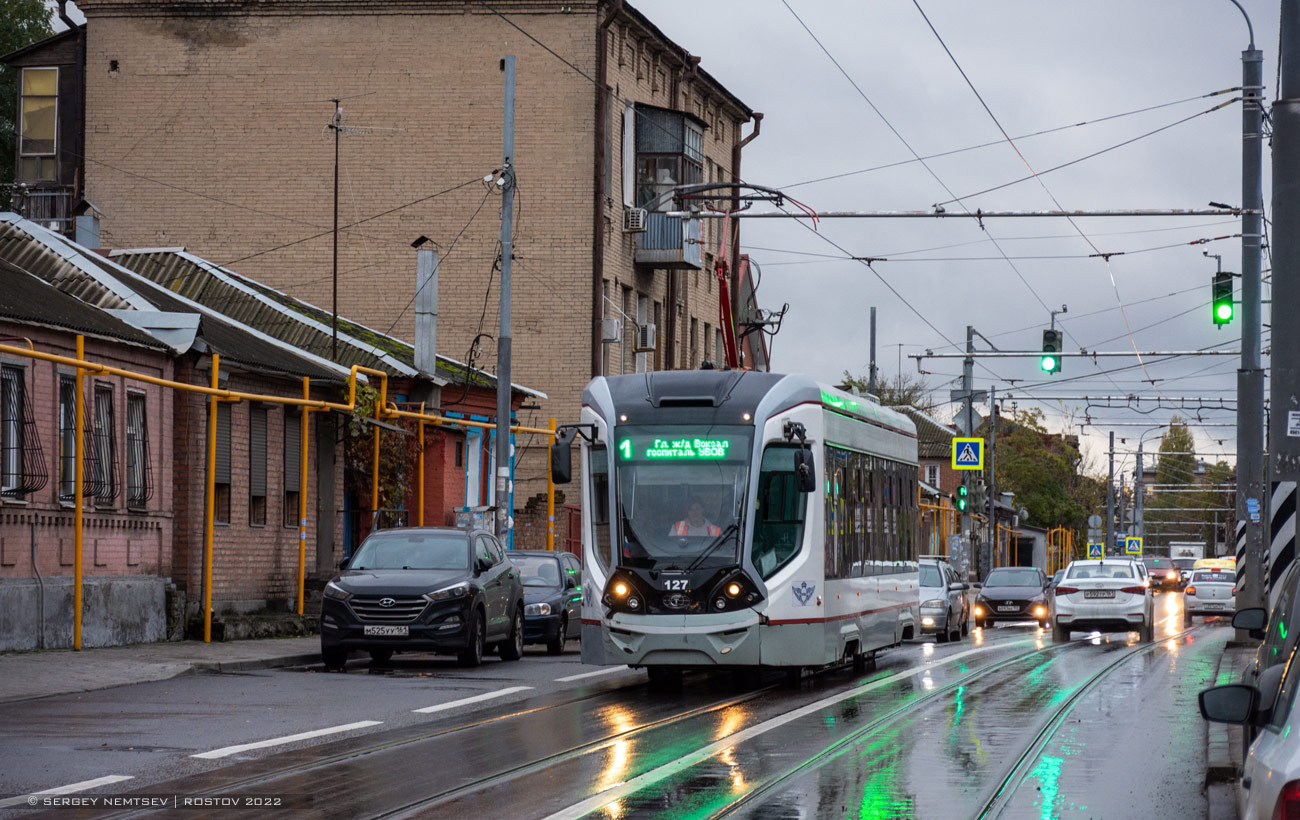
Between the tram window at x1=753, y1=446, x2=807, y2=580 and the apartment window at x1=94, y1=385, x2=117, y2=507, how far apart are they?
9.17 m

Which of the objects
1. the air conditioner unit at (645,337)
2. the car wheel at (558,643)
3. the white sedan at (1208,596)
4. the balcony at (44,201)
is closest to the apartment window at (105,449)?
the car wheel at (558,643)

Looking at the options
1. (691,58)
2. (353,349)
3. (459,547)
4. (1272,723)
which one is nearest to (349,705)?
(459,547)

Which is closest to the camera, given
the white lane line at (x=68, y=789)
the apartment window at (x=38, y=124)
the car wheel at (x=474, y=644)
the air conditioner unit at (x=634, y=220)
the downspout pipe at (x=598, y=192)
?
the white lane line at (x=68, y=789)

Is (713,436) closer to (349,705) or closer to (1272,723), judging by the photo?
(349,705)

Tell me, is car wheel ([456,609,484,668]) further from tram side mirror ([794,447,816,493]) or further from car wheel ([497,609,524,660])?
tram side mirror ([794,447,816,493])

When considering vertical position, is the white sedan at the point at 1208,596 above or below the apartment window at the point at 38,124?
below

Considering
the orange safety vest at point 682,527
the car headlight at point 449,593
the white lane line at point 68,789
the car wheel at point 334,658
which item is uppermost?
the orange safety vest at point 682,527

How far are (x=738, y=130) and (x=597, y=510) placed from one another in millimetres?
36797

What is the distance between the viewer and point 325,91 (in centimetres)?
4156

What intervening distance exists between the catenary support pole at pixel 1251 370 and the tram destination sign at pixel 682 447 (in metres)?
11.6

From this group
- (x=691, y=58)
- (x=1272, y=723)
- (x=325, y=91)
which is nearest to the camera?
(x=1272, y=723)

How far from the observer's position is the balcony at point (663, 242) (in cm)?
4416

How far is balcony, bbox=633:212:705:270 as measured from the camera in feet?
145

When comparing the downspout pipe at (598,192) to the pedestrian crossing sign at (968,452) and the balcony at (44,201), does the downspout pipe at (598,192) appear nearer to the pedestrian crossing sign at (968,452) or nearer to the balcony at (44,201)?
the pedestrian crossing sign at (968,452)
